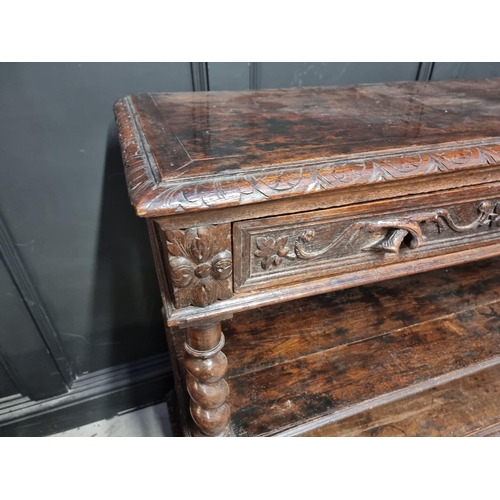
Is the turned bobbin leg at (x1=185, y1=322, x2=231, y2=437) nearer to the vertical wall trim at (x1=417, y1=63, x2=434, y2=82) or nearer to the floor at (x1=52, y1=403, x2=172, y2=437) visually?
the floor at (x1=52, y1=403, x2=172, y2=437)

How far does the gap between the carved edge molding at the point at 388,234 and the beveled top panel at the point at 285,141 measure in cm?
8

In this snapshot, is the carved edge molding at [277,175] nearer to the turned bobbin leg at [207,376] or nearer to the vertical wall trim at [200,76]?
the turned bobbin leg at [207,376]

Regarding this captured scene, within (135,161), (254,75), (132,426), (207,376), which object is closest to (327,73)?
(254,75)

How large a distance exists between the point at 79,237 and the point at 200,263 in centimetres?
53

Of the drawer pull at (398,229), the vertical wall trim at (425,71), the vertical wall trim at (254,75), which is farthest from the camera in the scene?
the vertical wall trim at (425,71)

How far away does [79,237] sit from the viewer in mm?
871

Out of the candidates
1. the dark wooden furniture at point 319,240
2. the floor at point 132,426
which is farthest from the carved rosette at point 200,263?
the floor at point 132,426

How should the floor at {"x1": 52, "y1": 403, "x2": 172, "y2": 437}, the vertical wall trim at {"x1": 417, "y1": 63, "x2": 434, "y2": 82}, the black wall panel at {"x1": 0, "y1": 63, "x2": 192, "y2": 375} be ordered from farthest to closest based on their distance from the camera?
the floor at {"x1": 52, "y1": 403, "x2": 172, "y2": 437} → the vertical wall trim at {"x1": 417, "y1": 63, "x2": 434, "y2": 82} → the black wall panel at {"x1": 0, "y1": 63, "x2": 192, "y2": 375}

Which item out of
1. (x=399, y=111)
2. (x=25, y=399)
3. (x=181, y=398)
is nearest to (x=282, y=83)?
(x=399, y=111)

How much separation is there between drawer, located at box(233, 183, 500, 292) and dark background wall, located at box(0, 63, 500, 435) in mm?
486

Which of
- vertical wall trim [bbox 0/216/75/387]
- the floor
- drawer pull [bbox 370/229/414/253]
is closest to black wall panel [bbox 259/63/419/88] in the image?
drawer pull [bbox 370/229/414/253]

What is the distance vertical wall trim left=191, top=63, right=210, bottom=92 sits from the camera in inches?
31.8

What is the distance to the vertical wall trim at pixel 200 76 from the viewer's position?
2.65 ft

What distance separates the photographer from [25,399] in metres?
1.00
